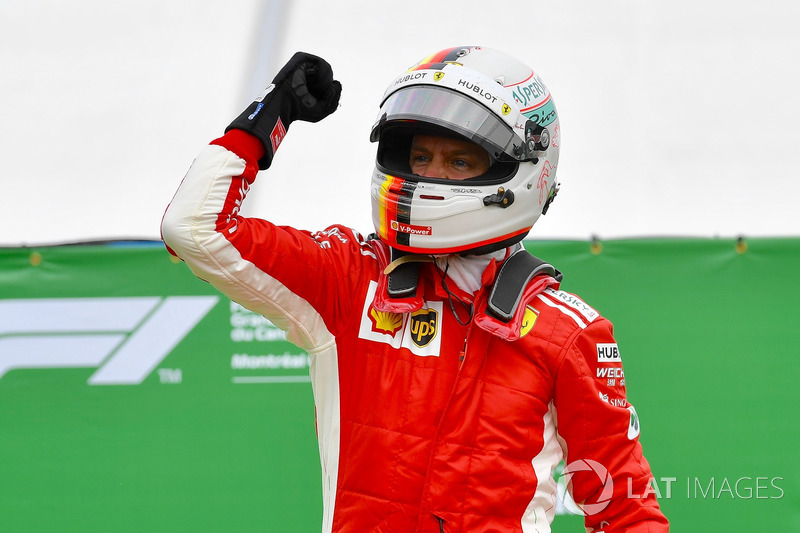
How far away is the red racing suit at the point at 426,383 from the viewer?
146 cm

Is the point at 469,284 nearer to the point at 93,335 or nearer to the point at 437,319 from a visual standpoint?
the point at 437,319

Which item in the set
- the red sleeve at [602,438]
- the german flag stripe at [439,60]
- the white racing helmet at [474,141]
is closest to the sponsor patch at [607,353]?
the red sleeve at [602,438]

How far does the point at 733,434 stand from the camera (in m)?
2.62

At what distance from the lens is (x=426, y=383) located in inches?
59.2

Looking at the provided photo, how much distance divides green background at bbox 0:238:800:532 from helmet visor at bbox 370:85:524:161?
1027 mm

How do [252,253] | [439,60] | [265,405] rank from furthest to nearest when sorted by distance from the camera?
1. [265,405]
2. [439,60]
3. [252,253]

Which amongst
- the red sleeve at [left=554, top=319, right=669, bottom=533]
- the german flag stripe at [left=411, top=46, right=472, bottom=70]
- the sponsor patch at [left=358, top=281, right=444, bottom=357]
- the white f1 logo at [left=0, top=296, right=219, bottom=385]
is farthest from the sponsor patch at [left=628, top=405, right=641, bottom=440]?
the white f1 logo at [left=0, top=296, right=219, bottom=385]

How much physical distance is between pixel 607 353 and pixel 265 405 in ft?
4.40

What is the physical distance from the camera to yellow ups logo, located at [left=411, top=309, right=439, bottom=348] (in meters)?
1.54

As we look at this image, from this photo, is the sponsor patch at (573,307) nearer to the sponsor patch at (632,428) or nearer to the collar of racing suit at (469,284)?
the collar of racing suit at (469,284)

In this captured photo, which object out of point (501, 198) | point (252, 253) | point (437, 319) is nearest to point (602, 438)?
point (437, 319)

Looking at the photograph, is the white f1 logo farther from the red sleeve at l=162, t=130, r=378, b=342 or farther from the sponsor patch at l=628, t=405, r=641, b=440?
the sponsor patch at l=628, t=405, r=641, b=440

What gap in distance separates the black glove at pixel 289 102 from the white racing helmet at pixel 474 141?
0.13 metres

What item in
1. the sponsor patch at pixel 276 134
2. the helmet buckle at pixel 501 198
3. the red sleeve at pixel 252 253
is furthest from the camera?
the helmet buckle at pixel 501 198
